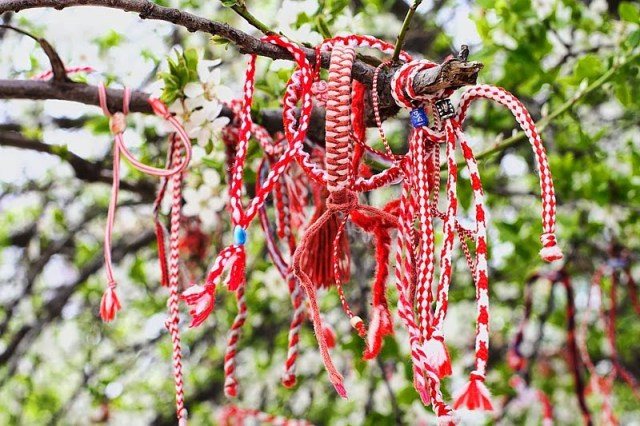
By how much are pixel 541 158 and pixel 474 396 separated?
185 millimetres

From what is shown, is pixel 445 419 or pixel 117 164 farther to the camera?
pixel 117 164

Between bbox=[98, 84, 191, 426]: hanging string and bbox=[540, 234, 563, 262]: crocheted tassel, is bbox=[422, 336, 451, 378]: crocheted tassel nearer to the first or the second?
bbox=[540, 234, 563, 262]: crocheted tassel

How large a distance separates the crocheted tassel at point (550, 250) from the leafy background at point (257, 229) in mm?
330

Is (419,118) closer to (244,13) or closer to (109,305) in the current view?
(244,13)

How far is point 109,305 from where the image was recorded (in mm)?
733

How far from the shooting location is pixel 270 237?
81 cm

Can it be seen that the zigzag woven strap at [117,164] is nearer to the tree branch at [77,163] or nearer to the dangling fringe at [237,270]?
the dangling fringe at [237,270]

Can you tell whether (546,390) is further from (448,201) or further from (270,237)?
(448,201)

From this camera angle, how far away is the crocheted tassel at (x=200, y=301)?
547mm

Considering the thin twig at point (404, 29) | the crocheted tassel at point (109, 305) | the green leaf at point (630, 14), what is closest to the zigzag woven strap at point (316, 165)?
the thin twig at point (404, 29)

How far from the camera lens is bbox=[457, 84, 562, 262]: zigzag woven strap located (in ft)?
1.70

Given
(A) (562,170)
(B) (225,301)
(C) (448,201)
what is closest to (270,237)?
(C) (448,201)

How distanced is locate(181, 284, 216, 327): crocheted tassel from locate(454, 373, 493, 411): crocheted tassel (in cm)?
20

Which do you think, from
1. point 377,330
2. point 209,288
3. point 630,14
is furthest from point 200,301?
point 630,14
